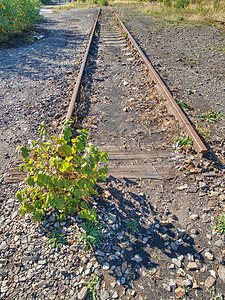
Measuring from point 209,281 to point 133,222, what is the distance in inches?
31.8

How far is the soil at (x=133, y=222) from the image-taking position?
65.9 inches

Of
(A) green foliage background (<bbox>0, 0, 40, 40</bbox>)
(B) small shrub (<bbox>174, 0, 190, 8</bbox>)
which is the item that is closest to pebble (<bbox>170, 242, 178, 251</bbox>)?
(A) green foliage background (<bbox>0, 0, 40, 40</bbox>)

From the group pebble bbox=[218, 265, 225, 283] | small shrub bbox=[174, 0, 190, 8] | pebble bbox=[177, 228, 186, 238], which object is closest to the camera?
pebble bbox=[218, 265, 225, 283]

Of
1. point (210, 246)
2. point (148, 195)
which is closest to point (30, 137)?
point (148, 195)

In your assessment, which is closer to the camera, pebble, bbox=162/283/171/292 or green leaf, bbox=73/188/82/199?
pebble, bbox=162/283/171/292

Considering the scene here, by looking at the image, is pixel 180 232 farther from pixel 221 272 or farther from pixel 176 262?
pixel 221 272

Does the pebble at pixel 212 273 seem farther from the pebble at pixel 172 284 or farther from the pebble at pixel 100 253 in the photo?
the pebble at pixel 100 253

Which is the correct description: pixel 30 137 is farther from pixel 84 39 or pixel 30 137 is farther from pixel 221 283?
pixel 84 39

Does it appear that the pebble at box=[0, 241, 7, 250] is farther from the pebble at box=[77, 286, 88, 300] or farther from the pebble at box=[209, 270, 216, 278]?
the pebble at box=[209, 270, 216, 278]

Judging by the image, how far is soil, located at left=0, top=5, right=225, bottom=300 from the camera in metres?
1.67

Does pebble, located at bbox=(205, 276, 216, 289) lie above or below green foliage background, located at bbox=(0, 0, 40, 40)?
below

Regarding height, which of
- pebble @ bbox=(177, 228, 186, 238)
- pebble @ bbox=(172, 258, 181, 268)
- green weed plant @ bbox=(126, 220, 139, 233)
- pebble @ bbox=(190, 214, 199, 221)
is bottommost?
pebble @ bbox=(172, 258, 181, 268)

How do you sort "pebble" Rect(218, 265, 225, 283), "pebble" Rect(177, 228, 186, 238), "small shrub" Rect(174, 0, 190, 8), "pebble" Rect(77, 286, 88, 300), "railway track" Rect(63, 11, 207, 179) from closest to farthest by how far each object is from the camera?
"pebble" Rect(77, 286, 88, 300) < "pebble" Rect(218, 265, 225, 283) < "pebble" Rect(177, 228, 186, 238) < "railway track" Rect(63, 11, 207, 179) < "small shrub" Rect(174, 0, 190, 8)

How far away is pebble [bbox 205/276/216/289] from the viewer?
1645 millimetres
